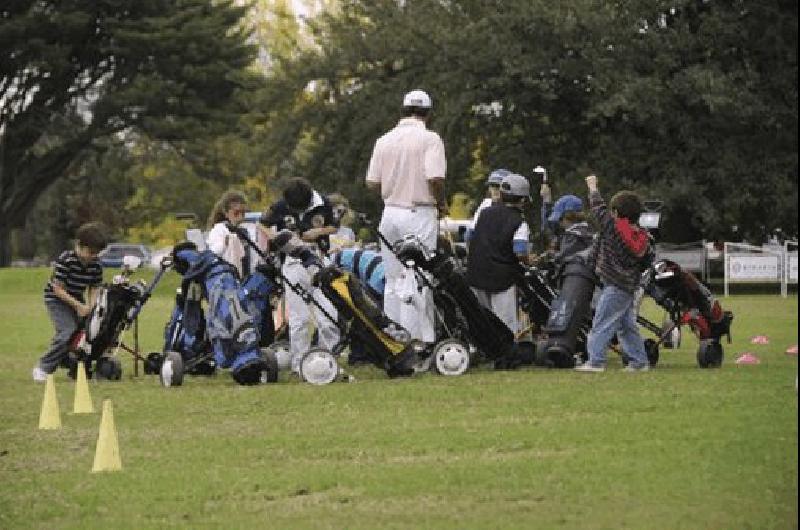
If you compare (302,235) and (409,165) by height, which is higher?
(409,165)

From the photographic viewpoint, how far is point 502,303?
707 inches

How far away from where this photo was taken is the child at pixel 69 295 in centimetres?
1825

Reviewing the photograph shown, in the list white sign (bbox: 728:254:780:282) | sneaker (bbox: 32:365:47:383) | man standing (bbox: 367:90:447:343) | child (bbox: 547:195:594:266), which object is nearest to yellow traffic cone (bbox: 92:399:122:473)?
man standing (bbox: 367:90:447:343)

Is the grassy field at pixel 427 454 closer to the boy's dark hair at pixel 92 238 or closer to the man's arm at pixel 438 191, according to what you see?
the boy's dark hair at pixel 92 238

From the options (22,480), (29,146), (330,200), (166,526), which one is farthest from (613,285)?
(29,146)

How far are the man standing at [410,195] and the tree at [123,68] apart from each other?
4056cm

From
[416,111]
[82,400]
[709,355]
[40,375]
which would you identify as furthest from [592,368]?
[40,375]

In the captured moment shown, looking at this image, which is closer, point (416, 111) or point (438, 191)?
point (438, 191)

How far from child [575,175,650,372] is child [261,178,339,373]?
2.35 meters

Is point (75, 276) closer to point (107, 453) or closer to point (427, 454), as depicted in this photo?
point (107, 453)

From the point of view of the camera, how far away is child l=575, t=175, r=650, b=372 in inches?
661

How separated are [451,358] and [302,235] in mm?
1804

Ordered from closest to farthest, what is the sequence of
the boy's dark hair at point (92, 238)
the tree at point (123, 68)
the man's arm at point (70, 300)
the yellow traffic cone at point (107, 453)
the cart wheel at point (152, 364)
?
the yellow traffic cone at point (107, 453), the boy's dark hair at point (92, 238), the man's arm at point (70, 300), the cart wheel at point (152, 364), the tree at point (123, 68)

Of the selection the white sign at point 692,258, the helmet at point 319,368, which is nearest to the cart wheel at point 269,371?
the helmet at point 319,368
